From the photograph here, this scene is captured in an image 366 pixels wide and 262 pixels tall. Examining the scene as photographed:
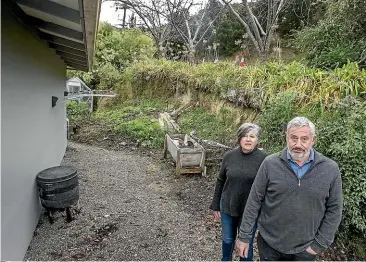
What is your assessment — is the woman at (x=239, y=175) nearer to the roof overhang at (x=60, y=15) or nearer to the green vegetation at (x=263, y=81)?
the roof overhang at (x=60, y=15)

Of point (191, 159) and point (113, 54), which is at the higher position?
point (113, 54)

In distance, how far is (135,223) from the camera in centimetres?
401

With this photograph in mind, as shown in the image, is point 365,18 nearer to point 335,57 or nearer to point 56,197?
point 335,57

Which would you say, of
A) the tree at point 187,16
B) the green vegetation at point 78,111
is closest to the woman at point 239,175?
the green vegetation at point 78,111

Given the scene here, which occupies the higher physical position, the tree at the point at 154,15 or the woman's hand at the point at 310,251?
the tree at the point at 154,15

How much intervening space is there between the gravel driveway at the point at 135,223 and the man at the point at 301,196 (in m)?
1.66

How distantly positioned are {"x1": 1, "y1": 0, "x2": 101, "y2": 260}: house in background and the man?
5.45 feet

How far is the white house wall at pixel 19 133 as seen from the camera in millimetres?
2566

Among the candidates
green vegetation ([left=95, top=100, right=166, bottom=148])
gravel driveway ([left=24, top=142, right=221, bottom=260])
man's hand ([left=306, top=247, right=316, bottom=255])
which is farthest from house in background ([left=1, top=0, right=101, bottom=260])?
green vegetation ([left=95, top=100, right=166, bottom=148])

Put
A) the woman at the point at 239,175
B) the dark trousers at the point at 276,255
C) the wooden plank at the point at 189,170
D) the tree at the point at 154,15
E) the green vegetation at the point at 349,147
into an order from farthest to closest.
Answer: the tree at the point at 154,15, the wooden plank at the point at 189,170, the green vegetation at the point at 349,147, the woman at the point at 239,175, the dark trousers at the point at 276,255

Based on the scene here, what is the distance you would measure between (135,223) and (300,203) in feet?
9.30

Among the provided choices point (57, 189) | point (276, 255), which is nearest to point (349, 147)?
point (276, 255)

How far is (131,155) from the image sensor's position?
8211mm

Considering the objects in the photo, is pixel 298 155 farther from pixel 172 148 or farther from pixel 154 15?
pixel 154 15
